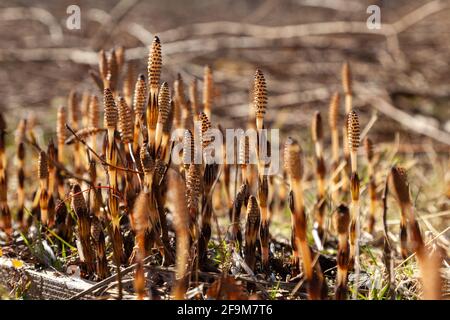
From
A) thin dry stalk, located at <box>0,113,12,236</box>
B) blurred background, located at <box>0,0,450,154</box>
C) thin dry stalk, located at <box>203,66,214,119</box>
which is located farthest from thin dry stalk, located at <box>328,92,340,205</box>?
blurred background, located at <box>0,0,450,154</box>

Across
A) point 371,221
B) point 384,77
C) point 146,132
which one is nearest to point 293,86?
Answer: point 384,77

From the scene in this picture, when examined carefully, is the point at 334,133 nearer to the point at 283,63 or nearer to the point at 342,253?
the point at 342,253

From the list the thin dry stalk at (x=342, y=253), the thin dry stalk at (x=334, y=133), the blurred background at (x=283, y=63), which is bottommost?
the thin dry stalk at (x=342, y=253)

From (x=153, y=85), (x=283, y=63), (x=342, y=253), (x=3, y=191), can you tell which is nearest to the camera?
(x=342, y=253)

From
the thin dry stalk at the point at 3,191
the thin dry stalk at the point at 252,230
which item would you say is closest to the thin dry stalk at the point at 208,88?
the thin dry stalk at the point at 252,230

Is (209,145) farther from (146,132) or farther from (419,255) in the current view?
(419,255)

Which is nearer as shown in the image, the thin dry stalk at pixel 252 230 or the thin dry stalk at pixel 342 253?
the thin dry stalk at pixel 342 253

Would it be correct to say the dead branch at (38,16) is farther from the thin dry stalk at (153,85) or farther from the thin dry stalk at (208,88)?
the thin dry stalk at (153,85)

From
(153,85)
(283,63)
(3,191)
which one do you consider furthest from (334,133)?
(283,63)
